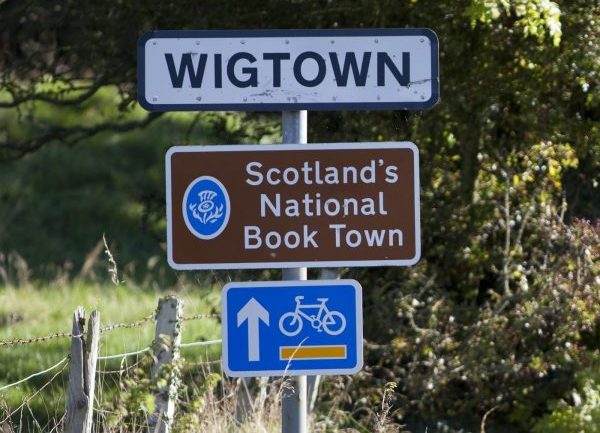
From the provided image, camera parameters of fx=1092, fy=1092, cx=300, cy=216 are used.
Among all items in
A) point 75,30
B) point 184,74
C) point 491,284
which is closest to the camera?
point 184,74

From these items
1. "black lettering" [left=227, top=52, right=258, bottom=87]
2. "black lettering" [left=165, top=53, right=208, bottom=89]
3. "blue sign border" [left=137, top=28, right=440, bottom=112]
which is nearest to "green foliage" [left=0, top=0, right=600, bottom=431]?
"blue sign border" [left=137, top=28, right=440, bottom=112]

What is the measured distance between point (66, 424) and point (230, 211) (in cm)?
120

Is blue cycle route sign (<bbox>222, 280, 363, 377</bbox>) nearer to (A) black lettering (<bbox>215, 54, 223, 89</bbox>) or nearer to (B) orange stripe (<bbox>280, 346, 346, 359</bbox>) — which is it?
(B) orange stripe (<bbox>280, 346, 346, 359</bbox>)

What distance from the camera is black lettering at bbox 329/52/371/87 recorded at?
3.51 m

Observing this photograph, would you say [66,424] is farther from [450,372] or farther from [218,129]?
[218,129]

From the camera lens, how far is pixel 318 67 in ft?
11.5

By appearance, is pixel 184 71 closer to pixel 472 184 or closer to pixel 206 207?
pixel 206 207

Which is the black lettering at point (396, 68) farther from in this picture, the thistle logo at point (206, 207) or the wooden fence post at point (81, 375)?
the wooden fence post at point (81, 375)

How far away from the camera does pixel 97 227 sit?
598 inches

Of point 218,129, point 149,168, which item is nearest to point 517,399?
point 218,129

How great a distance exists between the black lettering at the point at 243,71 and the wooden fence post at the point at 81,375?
1143 mm

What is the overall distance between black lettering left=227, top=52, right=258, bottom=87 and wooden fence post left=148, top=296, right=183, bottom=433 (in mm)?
1287

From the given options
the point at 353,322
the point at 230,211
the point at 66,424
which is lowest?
the point at 66,424

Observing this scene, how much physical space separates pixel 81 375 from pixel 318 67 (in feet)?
4.93
